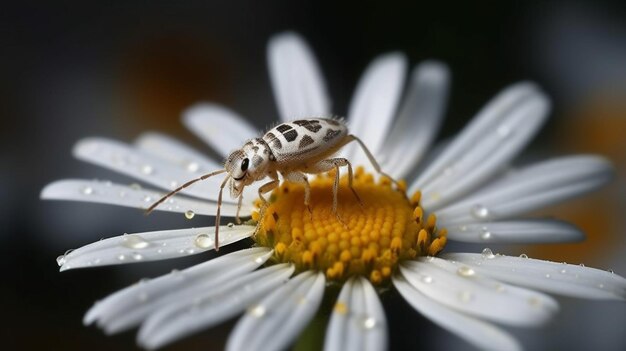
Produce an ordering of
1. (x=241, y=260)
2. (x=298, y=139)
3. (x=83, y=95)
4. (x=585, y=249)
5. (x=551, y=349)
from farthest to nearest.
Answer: (x=83, y=95), (x=585, y=249), (x=551, y=349), (x=298, y=139), (x=241, y=260)

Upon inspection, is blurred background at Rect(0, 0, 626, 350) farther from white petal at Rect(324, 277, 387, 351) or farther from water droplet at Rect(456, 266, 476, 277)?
white petal at Rect(324, 277, 387, 351)

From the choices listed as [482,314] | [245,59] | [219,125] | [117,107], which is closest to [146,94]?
[117,107]

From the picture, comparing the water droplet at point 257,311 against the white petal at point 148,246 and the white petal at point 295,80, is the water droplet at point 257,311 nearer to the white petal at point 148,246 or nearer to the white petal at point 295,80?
the white petal at point 148,246

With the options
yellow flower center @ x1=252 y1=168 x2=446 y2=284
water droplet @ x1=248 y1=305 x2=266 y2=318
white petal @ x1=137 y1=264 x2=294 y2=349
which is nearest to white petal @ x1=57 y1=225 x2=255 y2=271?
yellow flower center @ x1=252 y1=168 x2=446 y2=284

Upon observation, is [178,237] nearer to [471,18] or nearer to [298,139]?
[298,139]

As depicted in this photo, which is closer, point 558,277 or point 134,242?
point 558,277

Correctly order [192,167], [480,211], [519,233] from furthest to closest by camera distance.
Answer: [192,167]
[480,211]
[519,233]

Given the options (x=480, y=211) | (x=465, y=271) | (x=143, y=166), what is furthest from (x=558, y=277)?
(x=143, y=166)

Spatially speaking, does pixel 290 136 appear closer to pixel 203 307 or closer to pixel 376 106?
pixel 203 307
